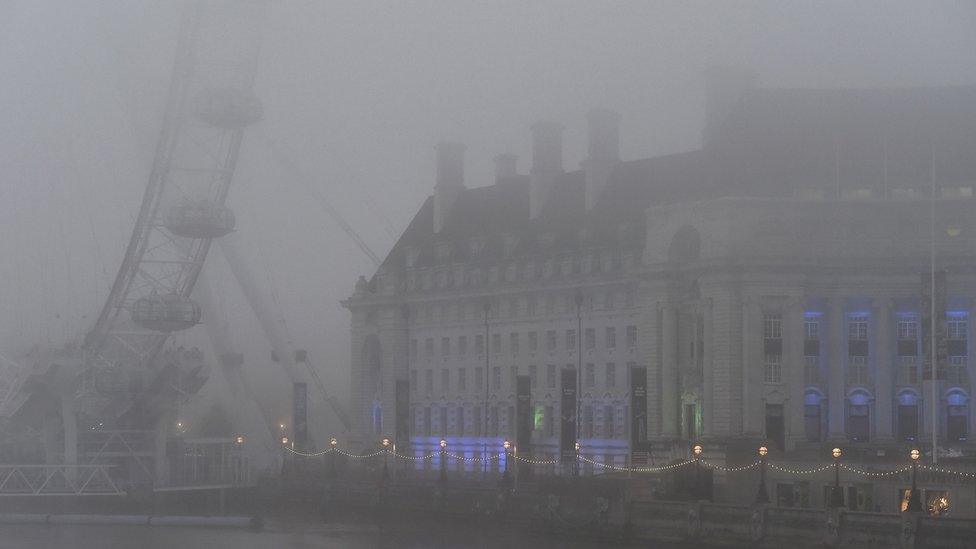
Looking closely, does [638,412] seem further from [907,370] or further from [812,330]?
[907,370]

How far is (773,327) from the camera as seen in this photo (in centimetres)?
9388

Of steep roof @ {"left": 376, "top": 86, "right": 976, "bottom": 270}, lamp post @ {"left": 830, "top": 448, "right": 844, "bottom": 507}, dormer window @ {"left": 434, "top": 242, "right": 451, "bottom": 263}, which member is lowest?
lamp post @ {"left": 830, "top": 448, "right": 844, "bottom": 507}

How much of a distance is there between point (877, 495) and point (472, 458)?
40156 millimetres

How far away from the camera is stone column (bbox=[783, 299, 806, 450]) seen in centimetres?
9312

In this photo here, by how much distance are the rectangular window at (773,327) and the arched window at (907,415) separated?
20.0 feet

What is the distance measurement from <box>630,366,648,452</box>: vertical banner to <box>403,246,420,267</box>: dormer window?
3851cm

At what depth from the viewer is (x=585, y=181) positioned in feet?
373

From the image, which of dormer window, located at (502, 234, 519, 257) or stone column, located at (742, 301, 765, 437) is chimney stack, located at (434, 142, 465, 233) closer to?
dormer window, located at (502, 234, 519, 257)

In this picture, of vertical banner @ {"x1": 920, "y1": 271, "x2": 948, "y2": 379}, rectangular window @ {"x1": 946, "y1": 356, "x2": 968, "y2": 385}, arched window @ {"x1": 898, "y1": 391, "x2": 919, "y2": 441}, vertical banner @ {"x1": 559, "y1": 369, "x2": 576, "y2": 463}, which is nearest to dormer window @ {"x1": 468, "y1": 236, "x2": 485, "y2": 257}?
vertical banner @ {"x1": 559, "y1": 369, "x2": 576, "y2": 463}

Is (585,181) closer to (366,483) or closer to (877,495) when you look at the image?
(366,483)

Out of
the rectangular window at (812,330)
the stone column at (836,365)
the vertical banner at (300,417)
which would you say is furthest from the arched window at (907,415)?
the vertical banner at (300,417)

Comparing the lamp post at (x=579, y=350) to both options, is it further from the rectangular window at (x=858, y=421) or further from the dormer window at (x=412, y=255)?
the dormer window at (x=412, y=255)

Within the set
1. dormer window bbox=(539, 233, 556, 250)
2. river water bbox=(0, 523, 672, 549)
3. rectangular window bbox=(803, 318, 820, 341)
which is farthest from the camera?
dormer window bbox=(539, 233, 556, 250)

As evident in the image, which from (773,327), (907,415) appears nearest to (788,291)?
(773,327)
